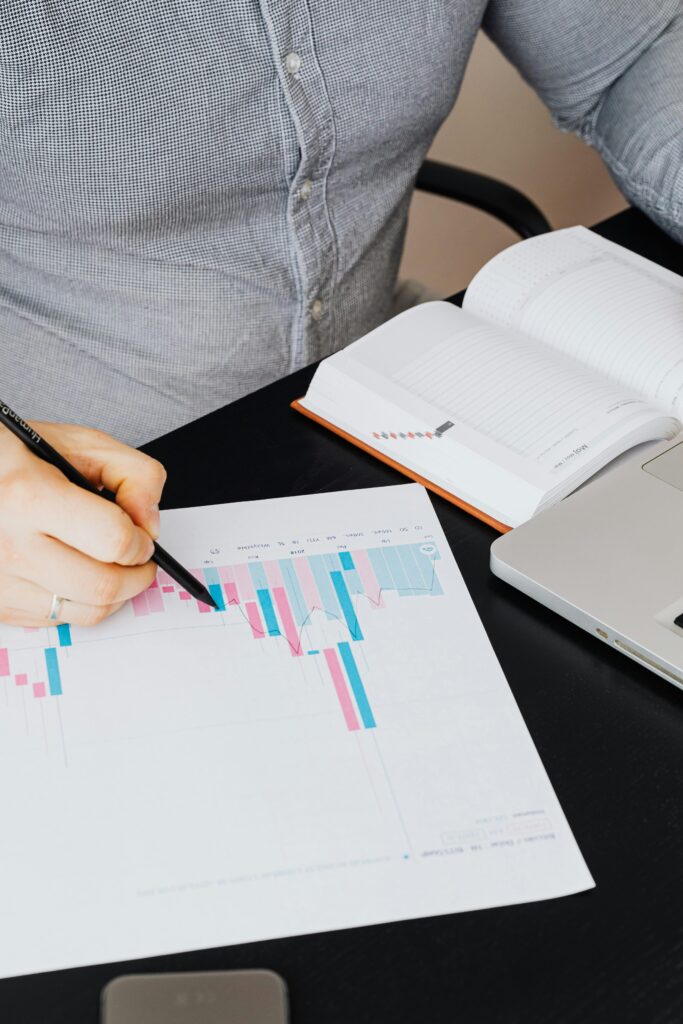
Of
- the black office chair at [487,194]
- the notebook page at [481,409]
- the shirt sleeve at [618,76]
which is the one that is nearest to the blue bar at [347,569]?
the notebook page at [481,409]

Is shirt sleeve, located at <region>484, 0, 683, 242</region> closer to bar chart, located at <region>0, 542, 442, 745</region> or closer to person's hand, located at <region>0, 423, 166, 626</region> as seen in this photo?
bar chart, located at <region>0, 542, 442, 745</region>

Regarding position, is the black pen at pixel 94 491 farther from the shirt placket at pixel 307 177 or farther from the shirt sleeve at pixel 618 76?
the shirt sleeve at pixel 618 76

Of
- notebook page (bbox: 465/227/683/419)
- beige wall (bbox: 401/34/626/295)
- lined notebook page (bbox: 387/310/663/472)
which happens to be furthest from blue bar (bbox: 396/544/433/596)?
beige wall (bbox: 401/34/626/295)

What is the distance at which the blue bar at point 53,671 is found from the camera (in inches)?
22.0

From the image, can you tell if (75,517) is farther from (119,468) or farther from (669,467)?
(669,467)

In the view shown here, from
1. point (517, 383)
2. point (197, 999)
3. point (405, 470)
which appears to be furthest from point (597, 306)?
point (197, 999)

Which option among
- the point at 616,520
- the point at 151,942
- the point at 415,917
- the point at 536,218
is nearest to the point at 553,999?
the point at 415,917

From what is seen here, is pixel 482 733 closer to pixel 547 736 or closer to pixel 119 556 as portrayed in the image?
pixel 547 736

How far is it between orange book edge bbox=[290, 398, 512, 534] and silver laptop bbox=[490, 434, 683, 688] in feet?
0.11

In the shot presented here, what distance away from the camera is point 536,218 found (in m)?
1.19

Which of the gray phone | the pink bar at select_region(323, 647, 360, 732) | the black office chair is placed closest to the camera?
the gray phone

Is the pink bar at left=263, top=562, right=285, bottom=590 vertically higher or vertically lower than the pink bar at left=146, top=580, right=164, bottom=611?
higher

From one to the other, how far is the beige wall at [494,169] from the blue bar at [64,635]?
4.75 ft

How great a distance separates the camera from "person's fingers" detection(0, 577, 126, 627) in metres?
0.58
